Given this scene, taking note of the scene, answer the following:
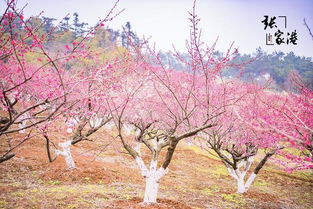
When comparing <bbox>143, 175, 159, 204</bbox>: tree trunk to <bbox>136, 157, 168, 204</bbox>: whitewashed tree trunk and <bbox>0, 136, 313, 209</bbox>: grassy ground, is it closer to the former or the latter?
<bbox>136, 157, 168, 204</bbox>: whitewashed tree trunk

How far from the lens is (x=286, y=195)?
568 inches

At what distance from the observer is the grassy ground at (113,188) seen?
26.9ft

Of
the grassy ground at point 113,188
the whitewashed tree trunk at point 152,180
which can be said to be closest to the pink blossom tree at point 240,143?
the grassy ground at point 113,188

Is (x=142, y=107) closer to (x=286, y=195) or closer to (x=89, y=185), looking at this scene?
(x=89, y=185)

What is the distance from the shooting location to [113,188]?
10586 mm

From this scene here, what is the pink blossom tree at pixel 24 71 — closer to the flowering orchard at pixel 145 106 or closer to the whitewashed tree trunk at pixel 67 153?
the flowering orchard at pixel 145 106

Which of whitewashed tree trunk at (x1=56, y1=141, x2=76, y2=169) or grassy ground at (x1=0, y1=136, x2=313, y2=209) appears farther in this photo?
whitewashed tree trunk at (x1=56, y1=141, x2=76, y2=169)

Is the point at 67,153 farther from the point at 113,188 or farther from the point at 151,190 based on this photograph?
the point at 151,190

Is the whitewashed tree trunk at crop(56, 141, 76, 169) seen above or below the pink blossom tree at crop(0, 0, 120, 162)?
below

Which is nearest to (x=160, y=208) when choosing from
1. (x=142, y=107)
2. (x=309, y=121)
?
(x=309, y=121)

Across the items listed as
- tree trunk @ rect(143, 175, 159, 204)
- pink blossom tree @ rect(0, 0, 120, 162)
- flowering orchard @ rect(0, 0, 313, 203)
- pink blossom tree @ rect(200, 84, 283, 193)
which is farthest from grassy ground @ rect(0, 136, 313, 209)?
pink blossom tree @ rect(0, 0, 120, 162)

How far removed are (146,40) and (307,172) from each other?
2268cm

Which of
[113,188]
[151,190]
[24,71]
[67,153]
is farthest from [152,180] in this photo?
[67,153]

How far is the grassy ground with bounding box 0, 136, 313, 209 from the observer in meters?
8.20
